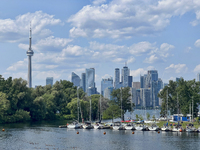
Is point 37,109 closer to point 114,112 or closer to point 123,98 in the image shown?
point 114,112

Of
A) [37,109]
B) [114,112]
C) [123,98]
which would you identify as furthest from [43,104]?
[123,98]

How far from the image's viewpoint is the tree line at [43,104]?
418 ft

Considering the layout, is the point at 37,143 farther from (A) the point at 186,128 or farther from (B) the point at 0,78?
(B) the point at 0,78

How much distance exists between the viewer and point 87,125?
110312 mm

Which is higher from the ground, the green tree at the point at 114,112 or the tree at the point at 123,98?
the tree at the point at 123,98

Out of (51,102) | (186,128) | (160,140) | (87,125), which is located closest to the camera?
(160,140)

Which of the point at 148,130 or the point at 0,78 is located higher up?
the point at 0,78

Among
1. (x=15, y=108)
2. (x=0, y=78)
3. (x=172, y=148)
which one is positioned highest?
(x=0, y=78)

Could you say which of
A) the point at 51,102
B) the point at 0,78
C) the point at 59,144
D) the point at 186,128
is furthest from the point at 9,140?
the point at 51,102

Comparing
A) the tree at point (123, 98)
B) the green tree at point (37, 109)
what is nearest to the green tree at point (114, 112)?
the tree at point (123, 98)

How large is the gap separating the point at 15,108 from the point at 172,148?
261ft

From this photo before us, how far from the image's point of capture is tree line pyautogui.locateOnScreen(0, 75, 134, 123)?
127 meters

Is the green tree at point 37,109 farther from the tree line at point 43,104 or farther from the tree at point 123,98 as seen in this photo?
the tree at point 123,98

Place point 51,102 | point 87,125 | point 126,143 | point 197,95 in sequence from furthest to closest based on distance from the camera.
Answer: point 51,102 → point 197,95 → point 87,125 → point 126,143
